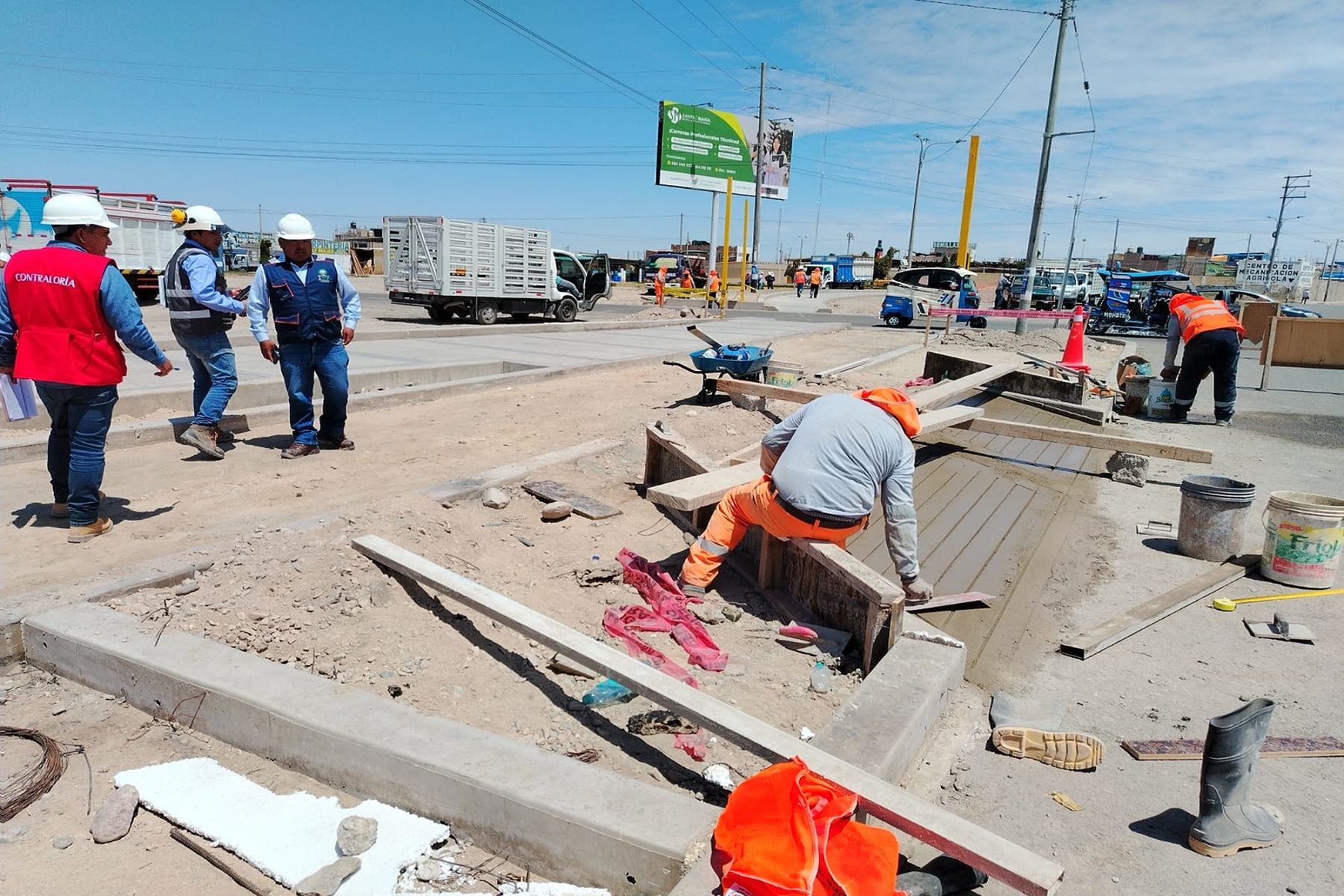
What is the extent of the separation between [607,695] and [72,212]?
3.64 m

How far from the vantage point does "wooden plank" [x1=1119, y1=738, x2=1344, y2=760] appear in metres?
2.99

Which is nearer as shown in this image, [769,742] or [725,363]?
[769,742]

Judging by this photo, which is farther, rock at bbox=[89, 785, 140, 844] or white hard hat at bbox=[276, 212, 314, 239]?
white hard hat at bbox=[276, 212, 314, 239]

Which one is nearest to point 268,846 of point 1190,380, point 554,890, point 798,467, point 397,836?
point 397,836

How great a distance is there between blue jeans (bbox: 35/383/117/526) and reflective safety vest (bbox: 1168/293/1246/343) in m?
10.00

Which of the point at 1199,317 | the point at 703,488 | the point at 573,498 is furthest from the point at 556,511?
the point at 1199,317

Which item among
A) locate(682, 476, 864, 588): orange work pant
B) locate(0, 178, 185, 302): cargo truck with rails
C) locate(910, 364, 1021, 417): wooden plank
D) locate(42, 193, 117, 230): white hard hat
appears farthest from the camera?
locate(0, 178, 185, 302): cargo truck with rails

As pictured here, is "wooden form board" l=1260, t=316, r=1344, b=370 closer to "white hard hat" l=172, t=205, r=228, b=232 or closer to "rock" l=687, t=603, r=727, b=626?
"rock" l=687, t=603, r=727, b=626

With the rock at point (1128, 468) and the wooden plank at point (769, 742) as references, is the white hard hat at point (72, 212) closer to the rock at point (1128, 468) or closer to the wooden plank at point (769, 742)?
the wooden plank at point (769, 742)

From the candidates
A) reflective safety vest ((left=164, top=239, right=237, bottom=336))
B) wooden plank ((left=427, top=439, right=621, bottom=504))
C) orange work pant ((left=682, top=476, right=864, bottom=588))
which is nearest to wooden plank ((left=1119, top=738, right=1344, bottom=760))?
orange work pant ((left=682, top=476, right=864, bottom=588))

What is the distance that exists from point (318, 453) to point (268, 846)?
13.8 feet

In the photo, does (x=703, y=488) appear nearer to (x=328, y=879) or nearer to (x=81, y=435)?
(x=328, y=879)

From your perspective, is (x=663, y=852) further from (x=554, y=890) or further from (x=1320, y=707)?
(x=1320, y=707)

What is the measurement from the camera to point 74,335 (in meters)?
4.00
